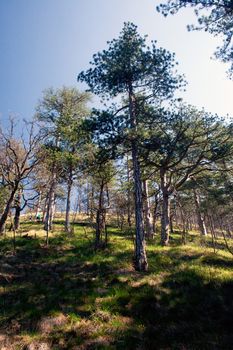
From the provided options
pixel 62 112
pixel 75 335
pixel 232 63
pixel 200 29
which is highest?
pixel 62 112

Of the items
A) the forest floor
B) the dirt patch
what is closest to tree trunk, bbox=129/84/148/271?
the forest floor

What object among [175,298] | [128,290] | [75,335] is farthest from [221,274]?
[75,335]

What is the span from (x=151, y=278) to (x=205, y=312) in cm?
291

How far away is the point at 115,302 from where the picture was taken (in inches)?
378

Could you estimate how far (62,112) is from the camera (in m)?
25.8

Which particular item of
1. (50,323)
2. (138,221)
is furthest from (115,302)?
(138,221)

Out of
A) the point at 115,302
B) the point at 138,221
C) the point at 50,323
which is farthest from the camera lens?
the point at 138,221

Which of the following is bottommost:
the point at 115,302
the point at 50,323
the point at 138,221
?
the point at 50,323

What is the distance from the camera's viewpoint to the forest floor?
7.69 meters

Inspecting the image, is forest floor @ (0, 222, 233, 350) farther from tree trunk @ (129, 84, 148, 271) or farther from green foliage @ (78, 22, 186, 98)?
green foliage @ (78, 22, 186, 98)

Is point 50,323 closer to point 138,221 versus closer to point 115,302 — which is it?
point 115,302

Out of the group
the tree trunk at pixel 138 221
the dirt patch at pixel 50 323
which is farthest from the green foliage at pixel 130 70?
the dirt patch at pixel 50 323

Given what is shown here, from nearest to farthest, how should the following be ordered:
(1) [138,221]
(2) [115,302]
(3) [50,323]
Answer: (3) [50,323]
(2) [115,302]
(1) [138,221]

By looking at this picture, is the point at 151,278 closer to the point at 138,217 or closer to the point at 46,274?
the point at 138,217
